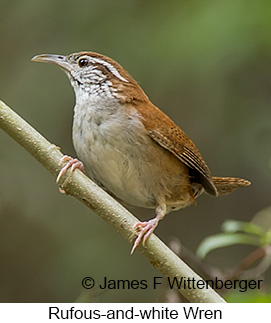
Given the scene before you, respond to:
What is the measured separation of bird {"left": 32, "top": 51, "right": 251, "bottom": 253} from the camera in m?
2.80

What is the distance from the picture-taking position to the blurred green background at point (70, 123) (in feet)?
14.1

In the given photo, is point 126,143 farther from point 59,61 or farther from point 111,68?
point 59,61

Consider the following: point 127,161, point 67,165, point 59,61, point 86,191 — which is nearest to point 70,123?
point 59,61

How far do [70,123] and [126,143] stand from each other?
1.94m

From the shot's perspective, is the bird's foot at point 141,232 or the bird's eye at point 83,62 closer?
the bird's foot at point 141,232

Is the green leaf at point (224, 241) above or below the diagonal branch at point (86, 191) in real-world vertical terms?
above

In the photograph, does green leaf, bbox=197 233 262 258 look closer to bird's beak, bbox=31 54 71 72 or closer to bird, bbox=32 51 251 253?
bird, bbox=32 51 251 253

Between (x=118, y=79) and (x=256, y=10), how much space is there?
49.2 inches

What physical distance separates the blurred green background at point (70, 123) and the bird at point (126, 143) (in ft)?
3.80

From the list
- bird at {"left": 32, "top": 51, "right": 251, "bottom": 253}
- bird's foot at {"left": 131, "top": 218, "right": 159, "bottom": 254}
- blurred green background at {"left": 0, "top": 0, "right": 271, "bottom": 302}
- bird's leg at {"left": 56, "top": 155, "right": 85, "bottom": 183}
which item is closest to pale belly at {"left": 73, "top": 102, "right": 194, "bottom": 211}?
bird at {"left": 32, "top": 51, "right": 251, "bottom": 253}

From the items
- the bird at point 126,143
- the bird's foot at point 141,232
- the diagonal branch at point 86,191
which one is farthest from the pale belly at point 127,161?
the diagonal branch at point 86,191

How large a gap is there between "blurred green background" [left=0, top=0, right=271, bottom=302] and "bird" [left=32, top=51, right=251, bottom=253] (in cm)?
116

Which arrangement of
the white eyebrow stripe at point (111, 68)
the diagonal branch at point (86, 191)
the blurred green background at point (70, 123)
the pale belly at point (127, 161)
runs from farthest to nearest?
the blurred green background at point (70, 123) → the white eyebrow stripe at point (111, 68) → the pale belly at point (127, 161) → the diagonal branch at point (86, 191)

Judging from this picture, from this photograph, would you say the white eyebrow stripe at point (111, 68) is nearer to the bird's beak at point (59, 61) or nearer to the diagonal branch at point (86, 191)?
the bird's beak at point (59, 61)
